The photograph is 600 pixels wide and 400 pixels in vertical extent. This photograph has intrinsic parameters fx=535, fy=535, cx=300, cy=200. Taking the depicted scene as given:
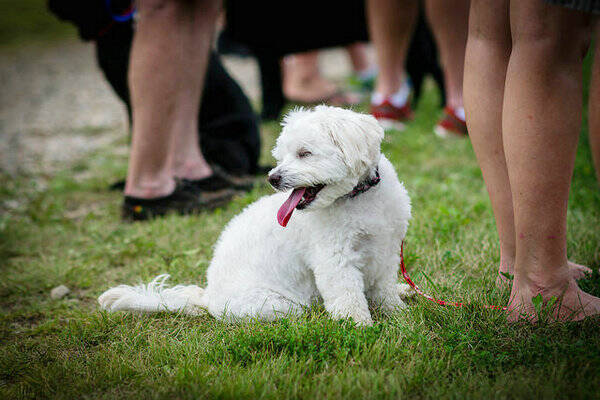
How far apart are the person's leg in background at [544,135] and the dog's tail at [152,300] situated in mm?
1395

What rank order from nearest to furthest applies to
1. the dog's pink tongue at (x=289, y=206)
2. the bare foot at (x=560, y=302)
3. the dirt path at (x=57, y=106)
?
the bare foot at (x=560, y=302)
the dog's pink tongue at (x=289, y=206)
the dirt path at (x=57, y=106)

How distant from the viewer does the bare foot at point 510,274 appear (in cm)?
234

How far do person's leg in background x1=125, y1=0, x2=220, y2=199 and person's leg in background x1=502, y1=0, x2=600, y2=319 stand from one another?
2.23 metres

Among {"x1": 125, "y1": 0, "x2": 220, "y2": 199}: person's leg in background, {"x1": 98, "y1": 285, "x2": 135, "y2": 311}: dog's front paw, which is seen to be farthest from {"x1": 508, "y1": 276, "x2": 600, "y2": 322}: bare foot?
{"x1": 125, "y1": 0, "x2": 220, "y2": 199}: person's leg in background

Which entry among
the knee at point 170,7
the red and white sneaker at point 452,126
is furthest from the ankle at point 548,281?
the red and white sneaker at point 452,126

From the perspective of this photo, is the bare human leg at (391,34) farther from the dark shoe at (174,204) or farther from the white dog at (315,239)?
the white dog at (315,239)

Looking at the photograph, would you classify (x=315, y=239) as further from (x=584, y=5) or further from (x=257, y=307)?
(x=584, y=5)

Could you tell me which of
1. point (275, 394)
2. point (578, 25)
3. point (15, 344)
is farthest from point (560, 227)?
point (15, 344)

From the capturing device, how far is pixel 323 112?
7.39 ft

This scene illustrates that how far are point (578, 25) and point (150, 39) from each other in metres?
2.50

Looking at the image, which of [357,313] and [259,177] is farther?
[259,177]

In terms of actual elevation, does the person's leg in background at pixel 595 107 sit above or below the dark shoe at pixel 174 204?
above

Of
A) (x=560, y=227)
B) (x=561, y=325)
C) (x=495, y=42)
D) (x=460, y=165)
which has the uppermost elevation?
(x=495, y=42)

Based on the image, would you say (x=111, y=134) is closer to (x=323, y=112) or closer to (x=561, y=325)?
(x=323, y=112)
